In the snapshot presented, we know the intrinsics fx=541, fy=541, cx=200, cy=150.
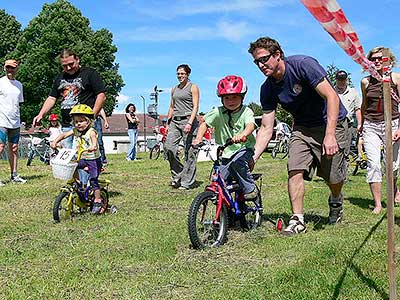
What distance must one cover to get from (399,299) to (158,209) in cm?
415

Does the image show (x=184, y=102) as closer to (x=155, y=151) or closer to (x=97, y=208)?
(x=97, y=208)

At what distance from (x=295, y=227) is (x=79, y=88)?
12.3ft

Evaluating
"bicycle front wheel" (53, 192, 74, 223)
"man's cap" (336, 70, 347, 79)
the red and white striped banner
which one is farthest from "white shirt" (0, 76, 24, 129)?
the red and white striped banner

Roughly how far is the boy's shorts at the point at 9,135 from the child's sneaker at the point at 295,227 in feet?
19.6

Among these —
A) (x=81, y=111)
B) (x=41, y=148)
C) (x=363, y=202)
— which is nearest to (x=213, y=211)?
(x=81, y=111)

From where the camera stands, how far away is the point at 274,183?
10062 millimetres

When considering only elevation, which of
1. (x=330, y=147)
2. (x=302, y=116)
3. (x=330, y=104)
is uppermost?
(x=330, y=104)

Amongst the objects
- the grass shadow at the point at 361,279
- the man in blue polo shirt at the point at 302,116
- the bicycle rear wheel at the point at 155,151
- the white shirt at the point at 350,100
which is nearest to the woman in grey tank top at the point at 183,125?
the white shirt at the point at 350,100

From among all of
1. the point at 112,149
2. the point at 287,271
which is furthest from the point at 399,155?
the point at 112,149

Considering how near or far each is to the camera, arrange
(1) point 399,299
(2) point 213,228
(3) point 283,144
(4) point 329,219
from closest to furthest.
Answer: (1) point 399,299
(2) point 213,228
(4) point 329,219
(3) point 283,144

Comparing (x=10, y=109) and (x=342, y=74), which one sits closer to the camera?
(x=342, y=74)

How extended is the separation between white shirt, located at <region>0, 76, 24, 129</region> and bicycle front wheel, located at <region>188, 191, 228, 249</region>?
575 cm

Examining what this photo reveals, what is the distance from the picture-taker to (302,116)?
552cm

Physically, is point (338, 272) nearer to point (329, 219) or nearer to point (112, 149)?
point (329, 219)
